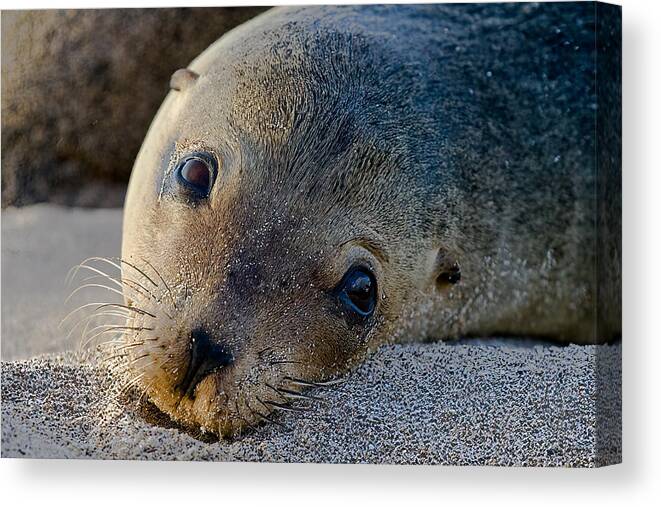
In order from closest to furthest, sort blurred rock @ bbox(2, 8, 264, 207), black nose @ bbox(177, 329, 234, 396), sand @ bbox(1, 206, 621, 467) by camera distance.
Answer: black nose @ bbox(177, 329, 234, 396), sand @ bbox(1, 206, 621, 467), blurred rock @ bbox(2, 8, 264, 207)

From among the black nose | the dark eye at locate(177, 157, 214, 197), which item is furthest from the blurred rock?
the black nose

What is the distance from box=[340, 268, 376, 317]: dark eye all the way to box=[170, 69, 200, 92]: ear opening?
1161mm

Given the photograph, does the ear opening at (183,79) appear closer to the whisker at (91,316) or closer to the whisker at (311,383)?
the whisker at (91,316)

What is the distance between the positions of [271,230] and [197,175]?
15.9 inches

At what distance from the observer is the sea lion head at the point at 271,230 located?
4793mm

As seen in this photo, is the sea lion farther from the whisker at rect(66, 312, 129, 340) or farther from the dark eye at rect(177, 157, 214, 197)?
the whisker at rect(66, 312, 129, 340)

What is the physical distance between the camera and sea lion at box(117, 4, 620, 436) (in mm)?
4855

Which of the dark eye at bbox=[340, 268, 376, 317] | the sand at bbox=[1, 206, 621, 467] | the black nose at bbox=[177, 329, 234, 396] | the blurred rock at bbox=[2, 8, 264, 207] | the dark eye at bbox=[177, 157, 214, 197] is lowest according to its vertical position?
the sand at bbox=[1, 206, 621, 467]

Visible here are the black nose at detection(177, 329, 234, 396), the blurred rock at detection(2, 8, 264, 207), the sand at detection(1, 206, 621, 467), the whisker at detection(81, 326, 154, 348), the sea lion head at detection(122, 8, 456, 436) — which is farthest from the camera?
the blurred rock at detection(2, 8, 264, 207)

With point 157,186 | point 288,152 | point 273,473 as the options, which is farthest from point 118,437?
point 288,152

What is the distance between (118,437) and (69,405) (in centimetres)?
27

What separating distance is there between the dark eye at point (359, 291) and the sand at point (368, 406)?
10.0 inches

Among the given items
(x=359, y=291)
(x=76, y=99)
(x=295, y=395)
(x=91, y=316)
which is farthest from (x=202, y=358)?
(x=76, y=99)

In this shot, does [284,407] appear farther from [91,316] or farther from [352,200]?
[91,316]
